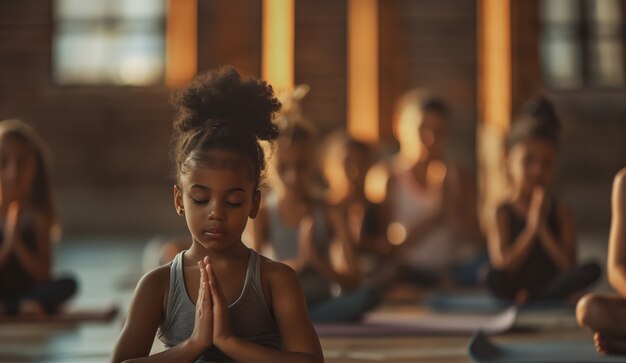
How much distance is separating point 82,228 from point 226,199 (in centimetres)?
769

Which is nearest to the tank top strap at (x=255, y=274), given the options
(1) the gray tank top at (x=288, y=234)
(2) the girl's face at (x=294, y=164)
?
(2) the girl's face at (x=294, y=164)

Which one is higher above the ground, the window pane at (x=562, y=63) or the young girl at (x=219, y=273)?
the window pane at (x=562, y=63)

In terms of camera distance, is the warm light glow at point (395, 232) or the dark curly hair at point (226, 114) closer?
the dark curly hair at point (226, 114)

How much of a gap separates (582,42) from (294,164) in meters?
6.56

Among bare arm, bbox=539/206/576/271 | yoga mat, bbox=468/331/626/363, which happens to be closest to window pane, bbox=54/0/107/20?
bare arm, bbox=539/206/576/271

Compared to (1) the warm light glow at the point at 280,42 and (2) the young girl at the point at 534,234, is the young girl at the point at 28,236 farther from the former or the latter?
(1) the warm light glow at the point at 280,42

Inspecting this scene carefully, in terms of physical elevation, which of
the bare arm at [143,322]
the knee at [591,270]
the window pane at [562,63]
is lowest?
the knee at [591,270]

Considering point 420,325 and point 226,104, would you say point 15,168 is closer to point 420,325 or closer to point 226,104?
point 420,325

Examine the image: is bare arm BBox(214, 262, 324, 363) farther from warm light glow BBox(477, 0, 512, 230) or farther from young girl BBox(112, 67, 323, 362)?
warm light glow BBox(477, 0, 512, 230)

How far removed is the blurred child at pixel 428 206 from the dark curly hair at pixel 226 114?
2625 mm

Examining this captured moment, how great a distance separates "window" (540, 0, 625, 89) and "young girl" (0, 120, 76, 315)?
21.1ft

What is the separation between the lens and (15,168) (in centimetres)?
347

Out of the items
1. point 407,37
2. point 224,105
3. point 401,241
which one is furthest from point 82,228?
point 224,105

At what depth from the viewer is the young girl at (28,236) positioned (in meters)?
3.52
